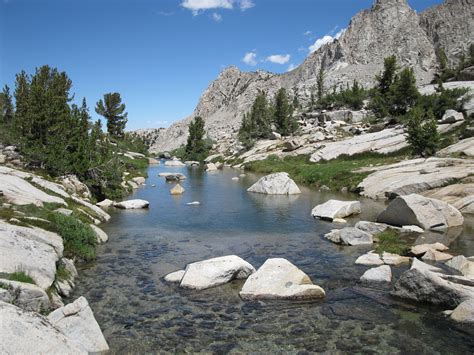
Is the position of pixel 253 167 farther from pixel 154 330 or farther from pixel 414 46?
pixel 414 46

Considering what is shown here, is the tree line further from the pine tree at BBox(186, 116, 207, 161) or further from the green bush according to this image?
the pine tree at BBox(186, 116, 207, 161)

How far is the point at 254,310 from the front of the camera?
52.6 feet

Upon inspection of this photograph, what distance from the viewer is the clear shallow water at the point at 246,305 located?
13.4m

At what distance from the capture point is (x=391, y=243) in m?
24.9

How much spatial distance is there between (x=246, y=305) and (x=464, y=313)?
7.97 m

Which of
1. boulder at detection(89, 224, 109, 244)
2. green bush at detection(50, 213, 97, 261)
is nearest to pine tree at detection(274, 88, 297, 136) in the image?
boulder at detection(89, 224, 109, 244)

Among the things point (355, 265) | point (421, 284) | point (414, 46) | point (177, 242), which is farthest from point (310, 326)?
point (414, 46)

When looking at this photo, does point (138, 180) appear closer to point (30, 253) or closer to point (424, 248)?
point (30, 253)

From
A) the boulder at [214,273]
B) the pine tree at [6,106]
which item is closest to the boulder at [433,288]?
the boulder at [214,273]

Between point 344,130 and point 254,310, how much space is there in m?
77.0

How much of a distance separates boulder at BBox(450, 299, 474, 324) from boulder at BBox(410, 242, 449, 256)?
26.7 ft

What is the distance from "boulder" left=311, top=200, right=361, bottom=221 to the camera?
1325 inches

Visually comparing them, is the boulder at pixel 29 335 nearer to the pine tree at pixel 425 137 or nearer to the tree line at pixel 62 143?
the tree line at pixel 62 143

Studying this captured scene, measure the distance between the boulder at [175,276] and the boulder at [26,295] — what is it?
6.27 m
